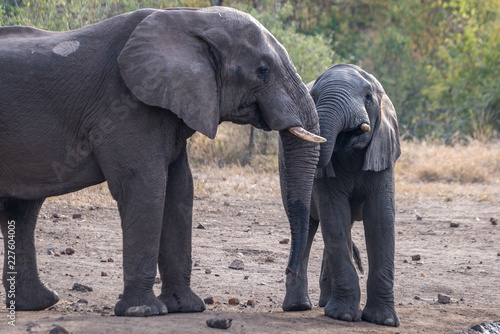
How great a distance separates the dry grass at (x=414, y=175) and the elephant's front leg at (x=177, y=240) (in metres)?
4.58

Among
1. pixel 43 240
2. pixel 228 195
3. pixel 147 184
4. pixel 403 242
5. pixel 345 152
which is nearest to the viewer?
pixel 147 184

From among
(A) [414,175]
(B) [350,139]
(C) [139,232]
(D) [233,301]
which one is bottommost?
(D) [233,301]

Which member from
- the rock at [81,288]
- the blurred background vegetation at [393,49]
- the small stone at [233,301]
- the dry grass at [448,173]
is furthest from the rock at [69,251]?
the dry grass at [448,173]

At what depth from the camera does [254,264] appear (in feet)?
24.6

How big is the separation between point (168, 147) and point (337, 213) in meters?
1.34

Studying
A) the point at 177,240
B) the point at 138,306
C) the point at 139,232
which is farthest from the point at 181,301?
the point at 139,232

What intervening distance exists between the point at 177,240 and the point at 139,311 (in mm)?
726

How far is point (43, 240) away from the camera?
25.3 ft

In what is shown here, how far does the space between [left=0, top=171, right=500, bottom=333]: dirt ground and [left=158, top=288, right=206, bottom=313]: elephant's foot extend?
0.48 feet

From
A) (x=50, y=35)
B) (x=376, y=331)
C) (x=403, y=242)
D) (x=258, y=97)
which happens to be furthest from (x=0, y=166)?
(x=403, y=242)

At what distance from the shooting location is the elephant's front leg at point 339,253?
5.45 m

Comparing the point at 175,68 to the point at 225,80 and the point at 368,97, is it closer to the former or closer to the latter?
the point at 225,80

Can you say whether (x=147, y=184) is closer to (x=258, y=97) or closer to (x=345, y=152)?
(x=258, y=97)

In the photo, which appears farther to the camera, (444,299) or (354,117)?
(444,299)
